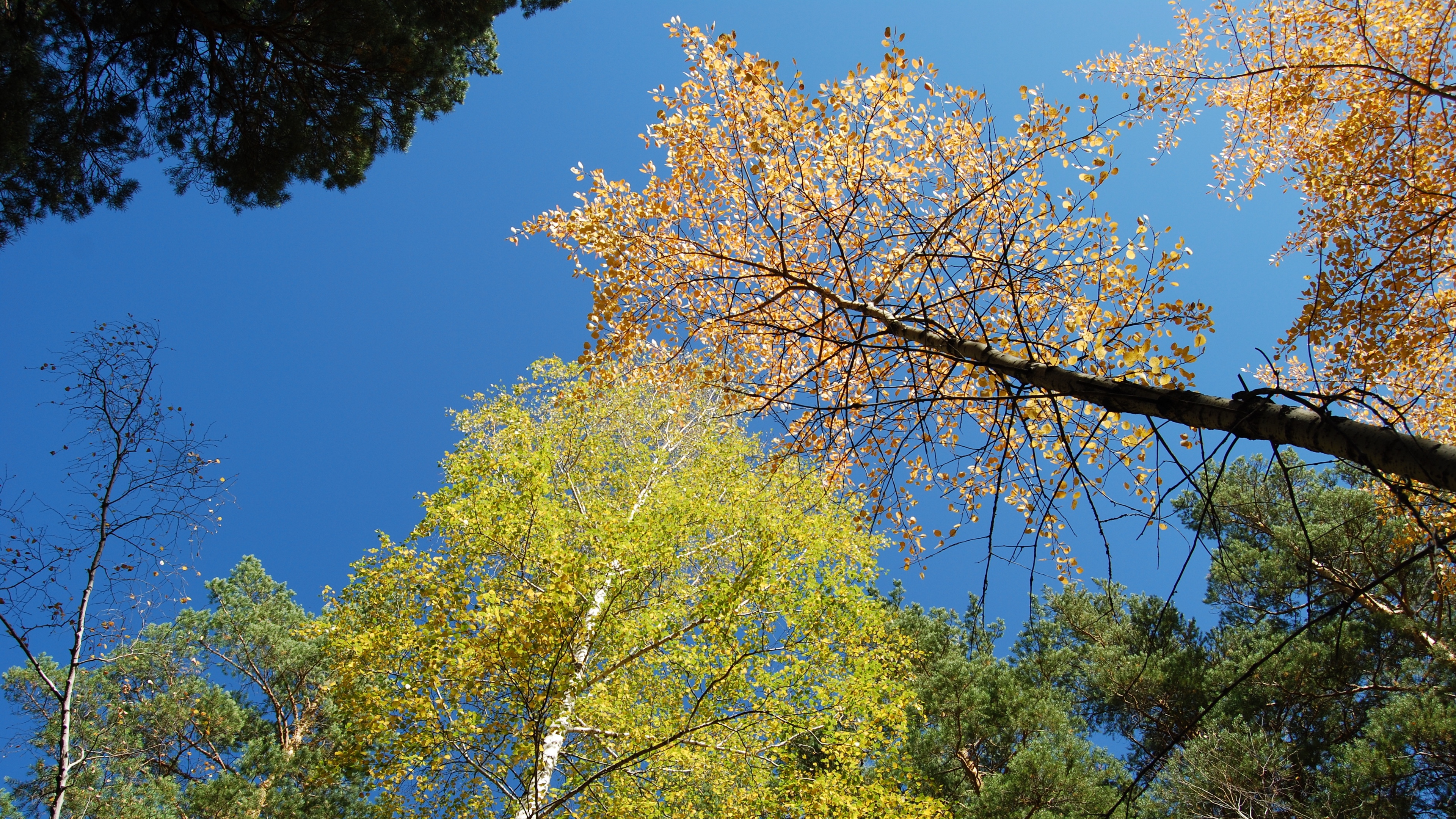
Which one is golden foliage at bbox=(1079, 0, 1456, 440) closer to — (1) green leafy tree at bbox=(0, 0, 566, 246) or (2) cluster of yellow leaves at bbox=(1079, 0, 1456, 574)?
(2) cluster of yellow leaves at bbox=(1079, 0, 1456, 574)

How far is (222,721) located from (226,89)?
10335 mm

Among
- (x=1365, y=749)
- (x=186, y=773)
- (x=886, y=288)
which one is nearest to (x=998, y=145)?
(x=886, y=288)

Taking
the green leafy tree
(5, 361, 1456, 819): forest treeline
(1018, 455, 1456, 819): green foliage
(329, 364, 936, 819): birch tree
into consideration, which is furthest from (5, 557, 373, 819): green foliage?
(1018, 455, 1456, 819): green foliage

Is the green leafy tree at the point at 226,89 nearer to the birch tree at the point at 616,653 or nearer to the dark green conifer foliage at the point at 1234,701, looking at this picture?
the birch tree at the point at 616,653

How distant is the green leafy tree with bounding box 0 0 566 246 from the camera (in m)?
4.59

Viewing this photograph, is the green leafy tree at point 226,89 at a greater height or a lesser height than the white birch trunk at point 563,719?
greater

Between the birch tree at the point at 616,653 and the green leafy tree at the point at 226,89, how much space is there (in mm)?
3005

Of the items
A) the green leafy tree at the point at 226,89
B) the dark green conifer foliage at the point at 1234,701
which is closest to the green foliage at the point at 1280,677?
the dark green conifer foliage at the point at 1234,701

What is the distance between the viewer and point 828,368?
4.25 meters

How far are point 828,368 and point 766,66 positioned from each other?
174 centimetres

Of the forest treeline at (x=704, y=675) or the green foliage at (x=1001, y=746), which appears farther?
the green foliage at (x=1001, y=746)

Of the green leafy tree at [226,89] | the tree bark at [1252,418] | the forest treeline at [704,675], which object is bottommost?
the tree bark at [1252,418]

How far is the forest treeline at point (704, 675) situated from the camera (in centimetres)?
533

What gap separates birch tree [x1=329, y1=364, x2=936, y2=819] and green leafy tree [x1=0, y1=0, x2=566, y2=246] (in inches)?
118
